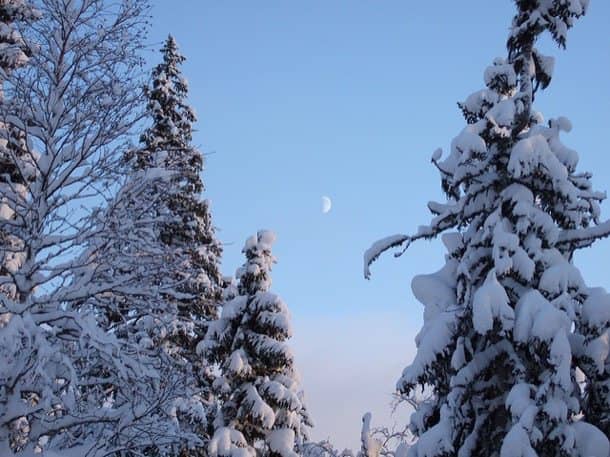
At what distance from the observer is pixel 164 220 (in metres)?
9.08

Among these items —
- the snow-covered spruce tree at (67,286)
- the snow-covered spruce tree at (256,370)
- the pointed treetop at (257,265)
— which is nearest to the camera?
the snow-covered spruce tree at (67,286)

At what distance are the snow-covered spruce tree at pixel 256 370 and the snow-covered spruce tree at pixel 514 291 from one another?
25.5ft

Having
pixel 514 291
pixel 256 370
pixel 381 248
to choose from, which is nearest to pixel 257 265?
pixel 256 370

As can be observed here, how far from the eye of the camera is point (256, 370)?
60.0ft

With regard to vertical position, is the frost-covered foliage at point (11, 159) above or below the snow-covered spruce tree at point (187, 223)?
below

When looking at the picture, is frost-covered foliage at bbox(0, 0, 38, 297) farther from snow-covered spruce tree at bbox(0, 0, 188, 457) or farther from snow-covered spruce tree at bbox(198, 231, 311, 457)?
snow-covered spruce tree at bbox(198, 231, 311, 457)

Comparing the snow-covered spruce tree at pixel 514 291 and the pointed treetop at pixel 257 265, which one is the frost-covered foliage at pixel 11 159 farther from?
the pointed treetop at pixel 257 265

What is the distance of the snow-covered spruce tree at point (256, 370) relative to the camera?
17.5m

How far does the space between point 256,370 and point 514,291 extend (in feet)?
32.6

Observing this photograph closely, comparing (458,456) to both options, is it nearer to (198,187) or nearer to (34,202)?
(34,202)

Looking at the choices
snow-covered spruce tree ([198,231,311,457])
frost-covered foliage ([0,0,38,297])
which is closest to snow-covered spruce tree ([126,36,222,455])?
snow-covered spruce tree ([198,231,311,457])

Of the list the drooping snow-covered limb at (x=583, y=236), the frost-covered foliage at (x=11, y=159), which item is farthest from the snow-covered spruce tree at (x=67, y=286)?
the drooping snow-covered limb at (x=583, y=236)

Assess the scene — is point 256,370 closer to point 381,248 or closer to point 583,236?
point 381,248

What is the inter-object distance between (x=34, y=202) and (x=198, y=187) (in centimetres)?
1438
